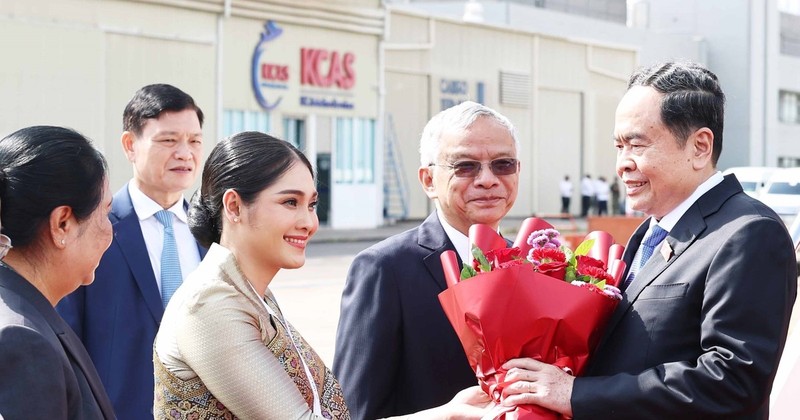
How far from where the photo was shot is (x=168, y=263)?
163 inches

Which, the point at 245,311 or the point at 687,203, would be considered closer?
the point at 245,311

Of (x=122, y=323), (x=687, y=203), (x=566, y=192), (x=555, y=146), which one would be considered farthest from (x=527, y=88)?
(x=687, y=203)

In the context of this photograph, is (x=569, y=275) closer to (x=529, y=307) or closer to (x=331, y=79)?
(x=529, y=307)

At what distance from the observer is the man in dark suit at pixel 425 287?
3080mm

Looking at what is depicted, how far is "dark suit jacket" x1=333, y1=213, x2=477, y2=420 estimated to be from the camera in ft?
10.1

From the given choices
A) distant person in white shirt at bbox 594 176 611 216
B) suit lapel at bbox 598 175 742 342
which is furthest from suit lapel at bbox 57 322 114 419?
distant person in white shirt at bbox 594 176 611 216

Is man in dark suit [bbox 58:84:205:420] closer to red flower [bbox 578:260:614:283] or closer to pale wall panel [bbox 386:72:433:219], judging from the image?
red flower [bbox 578:260:614:283]

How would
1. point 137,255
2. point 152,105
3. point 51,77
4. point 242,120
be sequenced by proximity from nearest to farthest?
point 137,255 < point 152,105 < point 51,77 < point 242,120

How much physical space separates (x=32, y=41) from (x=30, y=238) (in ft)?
66.3

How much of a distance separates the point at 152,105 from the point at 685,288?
2.51 m

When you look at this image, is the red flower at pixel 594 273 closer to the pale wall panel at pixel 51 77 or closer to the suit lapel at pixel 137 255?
the suit lapel at pixel 137 255

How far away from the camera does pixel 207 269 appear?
101 inches

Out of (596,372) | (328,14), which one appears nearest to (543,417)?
(596,372)

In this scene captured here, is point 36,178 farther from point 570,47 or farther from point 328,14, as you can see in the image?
point 570,47
